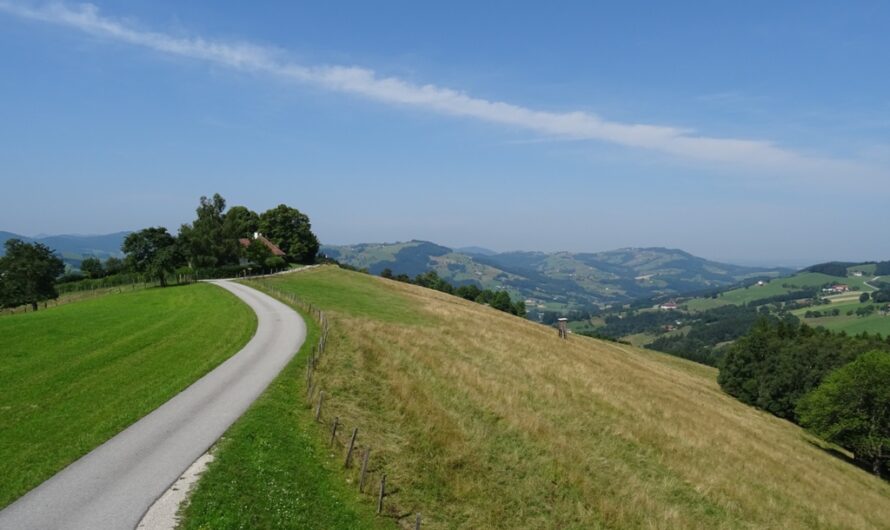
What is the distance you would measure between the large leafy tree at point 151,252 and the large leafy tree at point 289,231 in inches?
1569

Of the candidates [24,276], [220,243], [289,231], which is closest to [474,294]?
[289,231]

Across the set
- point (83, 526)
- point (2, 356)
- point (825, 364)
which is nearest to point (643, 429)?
point (83, 526)

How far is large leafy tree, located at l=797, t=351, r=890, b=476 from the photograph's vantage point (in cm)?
5188

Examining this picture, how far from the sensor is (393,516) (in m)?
15.8

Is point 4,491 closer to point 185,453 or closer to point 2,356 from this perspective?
point 185,453

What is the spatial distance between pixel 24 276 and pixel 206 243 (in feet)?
72.2

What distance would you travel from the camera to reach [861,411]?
5362 cm

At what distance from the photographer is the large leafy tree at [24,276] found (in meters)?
62.9

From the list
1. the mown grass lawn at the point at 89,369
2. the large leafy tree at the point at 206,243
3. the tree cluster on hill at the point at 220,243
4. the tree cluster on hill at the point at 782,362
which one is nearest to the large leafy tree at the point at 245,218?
the tree cluster on hill at the point at 220,243

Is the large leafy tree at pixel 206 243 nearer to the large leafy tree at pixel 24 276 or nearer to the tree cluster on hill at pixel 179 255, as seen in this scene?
the tree cluster on hill at pixel 179 255

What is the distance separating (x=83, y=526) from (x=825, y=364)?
8970cm

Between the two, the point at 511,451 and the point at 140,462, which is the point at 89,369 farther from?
the point at 511,451

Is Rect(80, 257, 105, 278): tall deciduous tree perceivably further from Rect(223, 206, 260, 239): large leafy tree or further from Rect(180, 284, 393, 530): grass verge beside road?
Rect(180, 284, 393, 530): grass verge beside road

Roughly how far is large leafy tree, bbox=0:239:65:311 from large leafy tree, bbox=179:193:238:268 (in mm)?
17140
